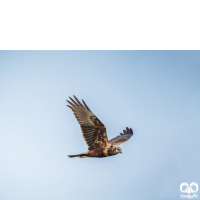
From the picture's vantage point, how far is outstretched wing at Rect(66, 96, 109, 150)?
8.91 metres

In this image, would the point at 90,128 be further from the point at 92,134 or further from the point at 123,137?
the point at 123,137

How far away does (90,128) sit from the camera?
9039mm

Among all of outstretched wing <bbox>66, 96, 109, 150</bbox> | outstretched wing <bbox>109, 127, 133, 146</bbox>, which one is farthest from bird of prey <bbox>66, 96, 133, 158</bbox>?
outstretched wing <bbox>109, 127, 133, 146</bbox>

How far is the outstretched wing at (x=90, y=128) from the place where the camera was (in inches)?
351

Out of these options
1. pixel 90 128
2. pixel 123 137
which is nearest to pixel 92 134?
pixel 90 128

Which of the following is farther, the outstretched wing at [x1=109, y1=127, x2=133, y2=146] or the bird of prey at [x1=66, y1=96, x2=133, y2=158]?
the outstretched wing at [x1=109, y1=127, x2=133, y2=146]

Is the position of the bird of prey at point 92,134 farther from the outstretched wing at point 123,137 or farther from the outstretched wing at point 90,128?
the outstretched wing at point 123,137

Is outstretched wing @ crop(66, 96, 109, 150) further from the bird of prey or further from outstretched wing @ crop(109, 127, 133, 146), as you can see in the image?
outstretched wing @ crop(109, 127, 133, 146)

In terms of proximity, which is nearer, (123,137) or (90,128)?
(90,128)

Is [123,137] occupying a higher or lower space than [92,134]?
higher
